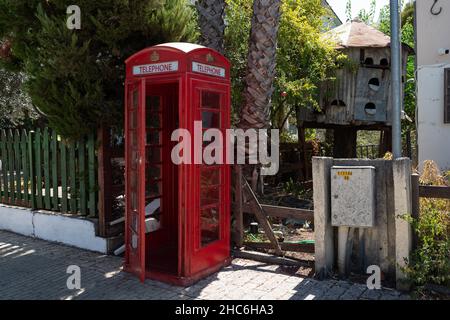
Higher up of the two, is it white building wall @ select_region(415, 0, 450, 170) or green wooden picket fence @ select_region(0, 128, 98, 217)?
white building wall @ select_region(415, 0, 450, 170)

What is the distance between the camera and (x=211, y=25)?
8398 mm

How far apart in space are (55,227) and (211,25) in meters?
4.72

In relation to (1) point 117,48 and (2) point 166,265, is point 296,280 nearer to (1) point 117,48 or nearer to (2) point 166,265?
(2) point 166,265

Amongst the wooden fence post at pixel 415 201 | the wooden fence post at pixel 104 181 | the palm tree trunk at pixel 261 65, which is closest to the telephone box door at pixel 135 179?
the wooden fence post at pixel 104 181

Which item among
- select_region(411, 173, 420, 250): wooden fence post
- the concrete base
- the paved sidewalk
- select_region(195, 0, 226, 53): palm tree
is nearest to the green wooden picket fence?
the concrete base

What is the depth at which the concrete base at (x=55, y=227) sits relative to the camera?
22.7 feet

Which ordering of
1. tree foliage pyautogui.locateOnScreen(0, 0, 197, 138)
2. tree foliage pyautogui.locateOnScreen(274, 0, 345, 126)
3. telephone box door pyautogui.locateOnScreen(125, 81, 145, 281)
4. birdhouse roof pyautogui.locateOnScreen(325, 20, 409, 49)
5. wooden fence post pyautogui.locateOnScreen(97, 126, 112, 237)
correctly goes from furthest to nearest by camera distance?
birdhouse roof pyautogui.locateOnScreen(325, 20, 409, 49) → tree foliage pyautogui.locateOnScreen(274, 0, 345, 126) → wooden fence post pyautogui.locateOnScreen(97, 126, 112, 237) → tree foliage pyautogui.locateOnScreen(0, 0, 197, 138) → telephone box door pyautogui.locateOnScreen(125, 81, 145, 281)

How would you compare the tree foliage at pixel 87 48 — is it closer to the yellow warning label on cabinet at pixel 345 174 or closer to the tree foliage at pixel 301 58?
the yellow warning label on cabinet at pixel 345 174

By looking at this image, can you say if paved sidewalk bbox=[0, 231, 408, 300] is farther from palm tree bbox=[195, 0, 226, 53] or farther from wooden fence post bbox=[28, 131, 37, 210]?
palm tree bbox=[195, 0, 226, 53]

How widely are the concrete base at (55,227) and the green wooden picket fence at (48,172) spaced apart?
15cm

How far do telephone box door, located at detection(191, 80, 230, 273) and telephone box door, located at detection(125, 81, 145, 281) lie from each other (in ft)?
2.20

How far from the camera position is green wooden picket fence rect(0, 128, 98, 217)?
7.04 meters

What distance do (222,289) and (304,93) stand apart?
879 centimetres
